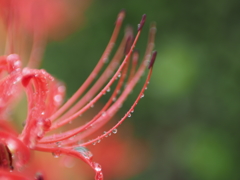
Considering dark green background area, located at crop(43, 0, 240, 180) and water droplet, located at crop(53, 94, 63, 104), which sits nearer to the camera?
water droplet, located at crop(53, 94, 63, 104)

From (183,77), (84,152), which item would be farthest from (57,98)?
(183,77)

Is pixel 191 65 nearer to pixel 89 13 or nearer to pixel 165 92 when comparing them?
pixel 165 92

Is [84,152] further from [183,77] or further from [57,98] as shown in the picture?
[183,77]

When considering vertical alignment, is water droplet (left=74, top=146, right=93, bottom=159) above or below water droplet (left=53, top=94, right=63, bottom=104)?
below

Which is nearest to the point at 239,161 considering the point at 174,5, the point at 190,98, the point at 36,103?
the point at 190,98

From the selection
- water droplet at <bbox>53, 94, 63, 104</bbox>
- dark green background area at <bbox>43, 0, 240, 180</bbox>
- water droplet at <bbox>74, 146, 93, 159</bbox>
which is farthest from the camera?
dark green background area at <bbox>43, 0, 240, 180</bbox>

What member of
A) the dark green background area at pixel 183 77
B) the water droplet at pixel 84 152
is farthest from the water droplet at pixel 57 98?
the dark green background area at pixel 183 77

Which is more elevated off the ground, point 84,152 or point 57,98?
point 57,98

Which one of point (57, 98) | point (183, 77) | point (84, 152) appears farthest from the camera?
point (183, 77)

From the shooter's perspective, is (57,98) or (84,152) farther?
(57,98)

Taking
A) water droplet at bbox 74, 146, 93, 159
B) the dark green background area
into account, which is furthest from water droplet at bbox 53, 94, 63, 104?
the dark green background area

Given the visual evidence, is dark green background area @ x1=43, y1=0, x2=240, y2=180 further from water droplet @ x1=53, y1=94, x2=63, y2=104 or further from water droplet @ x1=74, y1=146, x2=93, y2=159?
water droplet @ x1=74, y1=146, x2=93, y2=159
